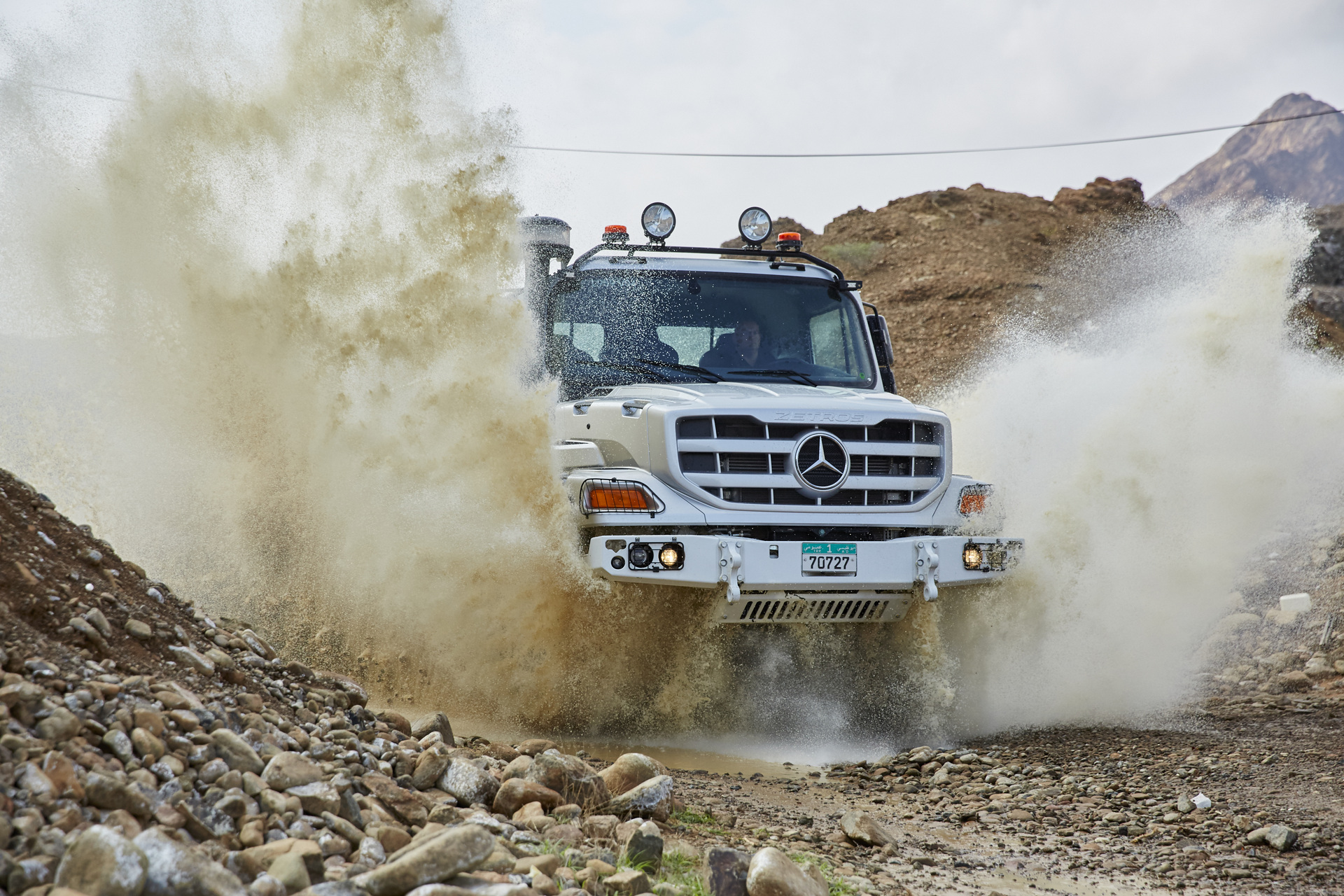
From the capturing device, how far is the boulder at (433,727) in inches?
187

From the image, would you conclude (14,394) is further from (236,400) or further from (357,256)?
(357,256)

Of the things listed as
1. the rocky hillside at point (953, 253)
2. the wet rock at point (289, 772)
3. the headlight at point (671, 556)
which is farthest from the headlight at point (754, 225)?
the rocky hillside at point (953, 253)

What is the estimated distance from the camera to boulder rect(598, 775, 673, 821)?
164 inches

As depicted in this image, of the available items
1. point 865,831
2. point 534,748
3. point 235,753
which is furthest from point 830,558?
point 235,753

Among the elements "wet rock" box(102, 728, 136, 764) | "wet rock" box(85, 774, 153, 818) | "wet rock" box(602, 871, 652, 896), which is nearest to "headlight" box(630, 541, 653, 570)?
"wet rock" box(602, 871, 652, 896)

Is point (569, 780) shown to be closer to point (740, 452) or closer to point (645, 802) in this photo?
point (645, 802)

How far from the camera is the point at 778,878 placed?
325cm

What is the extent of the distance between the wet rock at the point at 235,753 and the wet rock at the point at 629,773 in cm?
151

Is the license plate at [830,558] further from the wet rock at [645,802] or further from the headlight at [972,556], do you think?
the wet rock at [645,802]

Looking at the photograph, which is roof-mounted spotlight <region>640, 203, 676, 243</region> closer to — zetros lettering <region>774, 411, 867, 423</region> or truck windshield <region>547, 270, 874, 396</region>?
truck windshield <region>547, 270, 874, 396</region>

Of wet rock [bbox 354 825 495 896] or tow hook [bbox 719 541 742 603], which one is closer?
wet rock [bbox 354 825 495 896]

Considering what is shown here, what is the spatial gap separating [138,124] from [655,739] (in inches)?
239

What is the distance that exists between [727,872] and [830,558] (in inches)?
109

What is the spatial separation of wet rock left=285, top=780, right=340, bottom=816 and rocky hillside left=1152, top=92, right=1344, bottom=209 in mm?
109082
